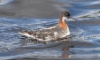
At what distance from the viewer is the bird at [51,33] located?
61.4 feet

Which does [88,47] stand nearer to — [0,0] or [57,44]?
[57,44]

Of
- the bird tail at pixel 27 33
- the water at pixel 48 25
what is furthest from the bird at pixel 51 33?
the water at pixel 48 25

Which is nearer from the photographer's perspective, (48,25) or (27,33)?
(27,33)

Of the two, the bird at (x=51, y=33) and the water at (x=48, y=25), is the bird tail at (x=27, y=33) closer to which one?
the bird at (x=51, y=33)

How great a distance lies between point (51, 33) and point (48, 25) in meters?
2.01

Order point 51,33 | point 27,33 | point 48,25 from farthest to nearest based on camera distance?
1. point 48,25
2. point 51,33
3. point 27,33

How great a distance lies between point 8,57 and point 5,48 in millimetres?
903

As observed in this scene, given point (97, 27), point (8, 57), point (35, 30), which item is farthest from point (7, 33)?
point (97, 27)

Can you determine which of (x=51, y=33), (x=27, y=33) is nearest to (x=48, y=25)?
(x=51, y=33)

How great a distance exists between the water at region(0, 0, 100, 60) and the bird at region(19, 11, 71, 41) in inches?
11.6

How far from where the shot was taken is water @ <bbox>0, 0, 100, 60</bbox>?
55.9 ft

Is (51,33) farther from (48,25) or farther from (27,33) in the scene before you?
(48,25)

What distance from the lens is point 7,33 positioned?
62.8 ft

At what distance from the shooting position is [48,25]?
21.0 meters
